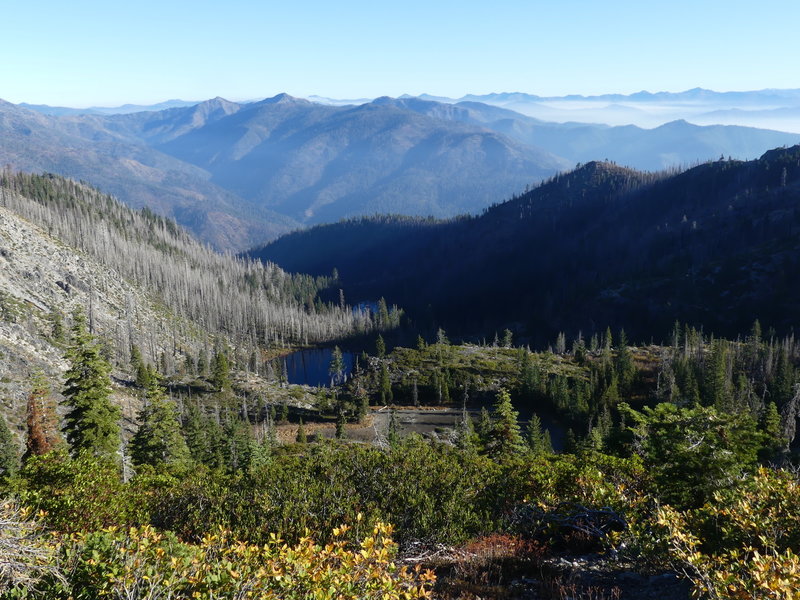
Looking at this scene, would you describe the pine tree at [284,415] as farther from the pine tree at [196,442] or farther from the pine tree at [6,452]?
the pine tree at [6,452]

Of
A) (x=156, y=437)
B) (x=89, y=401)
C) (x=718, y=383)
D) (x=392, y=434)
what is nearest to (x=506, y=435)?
(x=392, y=434)

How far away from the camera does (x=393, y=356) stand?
15625cm

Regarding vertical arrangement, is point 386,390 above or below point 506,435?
below

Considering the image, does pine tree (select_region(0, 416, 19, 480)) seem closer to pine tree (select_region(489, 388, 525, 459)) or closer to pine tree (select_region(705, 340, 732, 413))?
pine tree (select_region(489, 388, 525, 459))

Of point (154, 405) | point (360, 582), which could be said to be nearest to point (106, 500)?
point (360, 582)

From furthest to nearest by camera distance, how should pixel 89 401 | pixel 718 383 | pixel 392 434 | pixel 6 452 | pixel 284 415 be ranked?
pixel 284 415 → pixel 718 383 → pixel 392 434 → pixel 6 452 → pixel 89 401

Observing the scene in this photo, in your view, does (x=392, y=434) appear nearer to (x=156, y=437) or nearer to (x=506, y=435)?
(x=506, y=435)

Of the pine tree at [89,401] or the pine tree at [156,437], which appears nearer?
the pine tree at [89,401]

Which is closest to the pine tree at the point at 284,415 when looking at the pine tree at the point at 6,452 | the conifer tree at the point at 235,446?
the conifer tree at the point at 235,446

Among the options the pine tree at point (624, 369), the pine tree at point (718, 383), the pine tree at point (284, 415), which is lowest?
the pine tree at point (284, 415)

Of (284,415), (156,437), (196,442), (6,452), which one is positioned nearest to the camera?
(6,452)

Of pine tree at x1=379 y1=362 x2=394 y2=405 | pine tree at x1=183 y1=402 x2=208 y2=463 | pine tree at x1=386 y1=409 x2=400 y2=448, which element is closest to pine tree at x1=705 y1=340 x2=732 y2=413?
pine tree at x1=386 y1=409 x2=400 y2=448

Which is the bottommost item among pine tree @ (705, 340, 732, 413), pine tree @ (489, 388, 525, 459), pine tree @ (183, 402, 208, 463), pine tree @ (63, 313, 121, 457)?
pine tree @ (705, 340, 732, 413)

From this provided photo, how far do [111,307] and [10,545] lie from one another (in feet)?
614
